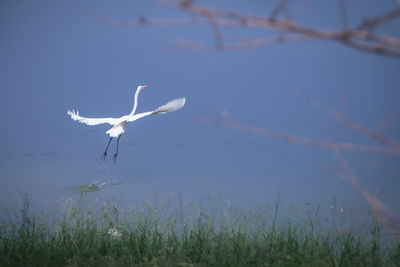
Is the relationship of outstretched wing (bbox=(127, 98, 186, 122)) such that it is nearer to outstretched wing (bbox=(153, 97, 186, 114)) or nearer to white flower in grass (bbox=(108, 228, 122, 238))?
outstretched wing (bbox=(153, 97, 186, 114))

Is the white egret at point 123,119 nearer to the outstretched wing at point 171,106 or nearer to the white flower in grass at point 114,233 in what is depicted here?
the outstretched wing at point 171,106

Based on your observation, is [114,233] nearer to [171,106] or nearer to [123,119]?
[171,106]

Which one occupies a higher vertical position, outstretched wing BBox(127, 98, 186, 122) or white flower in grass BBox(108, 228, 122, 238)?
outstretched wing BBox(127, 98, 186, 122)

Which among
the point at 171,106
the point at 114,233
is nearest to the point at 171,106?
the point at 171,106

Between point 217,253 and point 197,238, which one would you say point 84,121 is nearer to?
point 197,238

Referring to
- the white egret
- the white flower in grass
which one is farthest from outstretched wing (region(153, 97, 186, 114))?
the white flower in grass

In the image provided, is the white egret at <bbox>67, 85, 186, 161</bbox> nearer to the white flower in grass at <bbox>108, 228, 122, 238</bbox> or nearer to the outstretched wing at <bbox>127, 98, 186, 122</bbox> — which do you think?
the outstretched wing at <bbox>127, 98, 186, 122</bbox>

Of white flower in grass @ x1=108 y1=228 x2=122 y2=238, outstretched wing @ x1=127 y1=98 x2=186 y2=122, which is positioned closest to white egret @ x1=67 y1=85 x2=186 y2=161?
outstretched wing @ x1=127 y1=98 x2=186 y2=122

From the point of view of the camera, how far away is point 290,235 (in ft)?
13.2

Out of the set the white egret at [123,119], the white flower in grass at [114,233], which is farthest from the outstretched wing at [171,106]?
the white flower in grass at [114,233]

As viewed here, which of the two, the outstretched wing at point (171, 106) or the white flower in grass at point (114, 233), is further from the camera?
the outstretched wing at point (171, 106)

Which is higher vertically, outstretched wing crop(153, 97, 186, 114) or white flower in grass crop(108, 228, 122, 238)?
outstretched wing crop(153, 97, 186, 114)

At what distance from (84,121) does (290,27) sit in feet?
16.2

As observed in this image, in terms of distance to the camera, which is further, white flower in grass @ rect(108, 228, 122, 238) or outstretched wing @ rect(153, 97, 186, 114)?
outstretched wing @ rect(153, 97, 186, 114)
